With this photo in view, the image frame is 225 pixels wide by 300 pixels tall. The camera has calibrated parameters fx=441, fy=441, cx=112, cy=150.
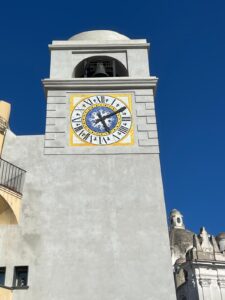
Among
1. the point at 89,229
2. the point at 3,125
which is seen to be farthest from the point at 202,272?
the point at 3,125

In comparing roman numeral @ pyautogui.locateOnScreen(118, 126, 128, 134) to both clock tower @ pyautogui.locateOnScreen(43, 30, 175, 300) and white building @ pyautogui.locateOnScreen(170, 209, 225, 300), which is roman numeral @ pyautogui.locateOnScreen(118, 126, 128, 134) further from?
white building @ pyautogui.locateOnScreen(170, 209, 225, 300)

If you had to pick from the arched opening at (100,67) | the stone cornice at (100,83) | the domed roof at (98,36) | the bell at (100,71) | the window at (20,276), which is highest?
the domed roof at (98,36)

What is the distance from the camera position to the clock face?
1773 cm

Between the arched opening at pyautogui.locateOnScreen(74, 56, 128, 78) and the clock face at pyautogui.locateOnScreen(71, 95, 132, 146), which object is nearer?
the clock face at pyautogui.locateOnScreen(71, 95, 132, 146)

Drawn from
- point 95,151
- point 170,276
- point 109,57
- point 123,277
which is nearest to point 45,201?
point 95,151

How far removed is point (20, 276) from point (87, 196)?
364cm

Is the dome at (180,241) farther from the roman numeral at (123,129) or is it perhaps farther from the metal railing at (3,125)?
the metal railing at (3,125)

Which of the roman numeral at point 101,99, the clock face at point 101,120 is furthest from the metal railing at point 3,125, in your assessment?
the roman numeral at point 101,99

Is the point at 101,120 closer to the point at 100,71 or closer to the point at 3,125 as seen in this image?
the point at 100,71

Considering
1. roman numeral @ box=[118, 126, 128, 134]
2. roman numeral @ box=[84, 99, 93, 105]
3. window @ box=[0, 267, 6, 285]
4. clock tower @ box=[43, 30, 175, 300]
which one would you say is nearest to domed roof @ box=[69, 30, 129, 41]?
clock tower @ box=[43, 30, 175, 300]

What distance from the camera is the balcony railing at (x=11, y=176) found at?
1612 cm

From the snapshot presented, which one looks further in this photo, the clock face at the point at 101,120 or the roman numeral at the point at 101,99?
the roman numeral at the point at 101,99

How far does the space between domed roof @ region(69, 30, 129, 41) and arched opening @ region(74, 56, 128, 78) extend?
3.83ft

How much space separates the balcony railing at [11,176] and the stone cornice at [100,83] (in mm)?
4178
